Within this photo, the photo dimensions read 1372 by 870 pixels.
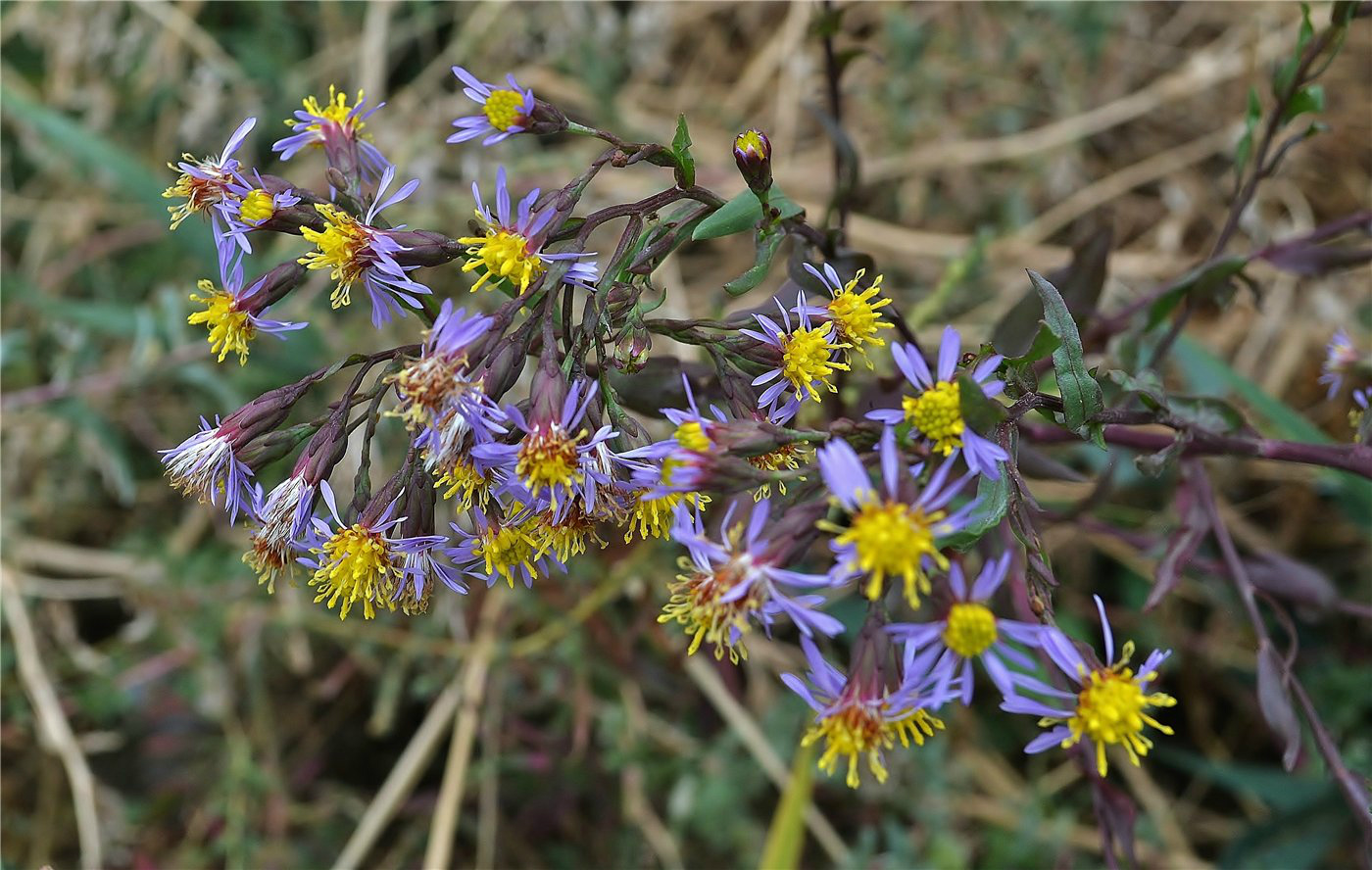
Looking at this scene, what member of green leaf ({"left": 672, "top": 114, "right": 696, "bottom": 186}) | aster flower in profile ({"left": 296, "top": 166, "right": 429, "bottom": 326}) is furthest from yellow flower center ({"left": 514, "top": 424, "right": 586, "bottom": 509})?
green leaf ({"left": 672, "top": 114, "right": 696, "bottom": 186})

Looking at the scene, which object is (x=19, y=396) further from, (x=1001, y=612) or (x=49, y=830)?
(x=1001, y=612)

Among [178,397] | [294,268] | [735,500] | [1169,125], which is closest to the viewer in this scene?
[294,268]

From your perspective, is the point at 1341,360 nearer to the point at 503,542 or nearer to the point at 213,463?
the point at 503,542

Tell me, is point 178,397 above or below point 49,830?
above

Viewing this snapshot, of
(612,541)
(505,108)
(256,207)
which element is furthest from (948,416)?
(612,541)

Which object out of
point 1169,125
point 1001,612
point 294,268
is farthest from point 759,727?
point 1169,125

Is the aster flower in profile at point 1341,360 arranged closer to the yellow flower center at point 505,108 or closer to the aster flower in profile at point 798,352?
the aster flower in profile at point 798,352

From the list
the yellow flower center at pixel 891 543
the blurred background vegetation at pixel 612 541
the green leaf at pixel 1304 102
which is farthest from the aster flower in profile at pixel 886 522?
the green leaf at pixel 1304 102
